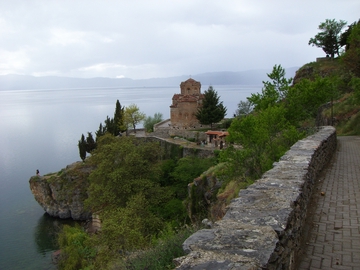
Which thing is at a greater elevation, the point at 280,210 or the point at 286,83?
the point at 286,83

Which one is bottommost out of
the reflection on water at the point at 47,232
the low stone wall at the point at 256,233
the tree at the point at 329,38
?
the reflection on water at the point at 47,232

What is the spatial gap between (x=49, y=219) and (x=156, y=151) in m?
14.7

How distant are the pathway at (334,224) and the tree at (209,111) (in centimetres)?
3116

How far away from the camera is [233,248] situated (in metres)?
2.87

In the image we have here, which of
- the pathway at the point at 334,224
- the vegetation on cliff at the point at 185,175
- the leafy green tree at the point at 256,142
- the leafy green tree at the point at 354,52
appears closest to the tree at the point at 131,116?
the vegetation on cliff at the point at 185,175

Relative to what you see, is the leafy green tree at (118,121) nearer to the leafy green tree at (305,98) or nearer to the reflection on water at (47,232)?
the reflection on water at (47,232)

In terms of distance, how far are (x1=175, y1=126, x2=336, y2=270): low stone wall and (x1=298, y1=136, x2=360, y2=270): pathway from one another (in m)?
0.28

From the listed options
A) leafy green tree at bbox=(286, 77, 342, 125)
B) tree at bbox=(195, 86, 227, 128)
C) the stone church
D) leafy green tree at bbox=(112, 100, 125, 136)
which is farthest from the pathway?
leafy green tree at bbox=(112, 100, 125, 136)

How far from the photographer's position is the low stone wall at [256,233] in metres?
2.68

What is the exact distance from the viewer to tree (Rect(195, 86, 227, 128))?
131 feet

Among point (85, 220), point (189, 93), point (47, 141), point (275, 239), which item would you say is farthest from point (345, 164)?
point (47, 141)

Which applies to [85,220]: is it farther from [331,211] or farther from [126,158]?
[331,211]

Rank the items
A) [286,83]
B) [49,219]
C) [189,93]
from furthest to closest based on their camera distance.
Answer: [189,93] < [49,219] < [286,83]

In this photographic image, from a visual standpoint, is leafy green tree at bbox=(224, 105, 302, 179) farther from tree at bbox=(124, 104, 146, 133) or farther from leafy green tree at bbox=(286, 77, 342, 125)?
tree at bbox=(124, 104, 146, 133)
